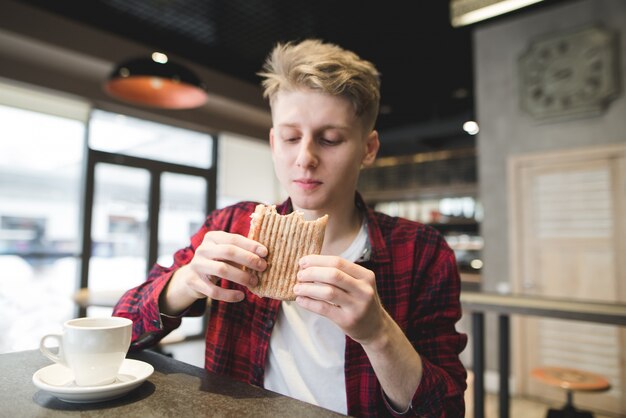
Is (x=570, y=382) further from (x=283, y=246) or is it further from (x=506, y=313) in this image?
(x=283, y=246)

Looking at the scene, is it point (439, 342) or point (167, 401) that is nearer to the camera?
point (167, 401)

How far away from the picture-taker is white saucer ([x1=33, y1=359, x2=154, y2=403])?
699mm

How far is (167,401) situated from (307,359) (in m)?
0.43

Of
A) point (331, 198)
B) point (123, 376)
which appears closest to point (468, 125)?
point (331, 198)

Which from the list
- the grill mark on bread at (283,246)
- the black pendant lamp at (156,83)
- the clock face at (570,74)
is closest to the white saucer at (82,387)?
the grill mark on bread at (283,246)

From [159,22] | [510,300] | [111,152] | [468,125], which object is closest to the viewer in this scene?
[510,300]

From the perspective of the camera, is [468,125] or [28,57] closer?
[28,57]

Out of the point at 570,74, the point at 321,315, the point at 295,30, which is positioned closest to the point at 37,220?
the point at 295,30

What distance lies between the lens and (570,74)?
4062 mm

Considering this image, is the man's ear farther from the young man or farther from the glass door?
the glass door

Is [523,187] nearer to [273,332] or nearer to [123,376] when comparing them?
[273,332]

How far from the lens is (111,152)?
544 cm

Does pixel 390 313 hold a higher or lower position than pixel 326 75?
lower

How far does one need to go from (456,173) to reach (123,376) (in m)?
5.80
